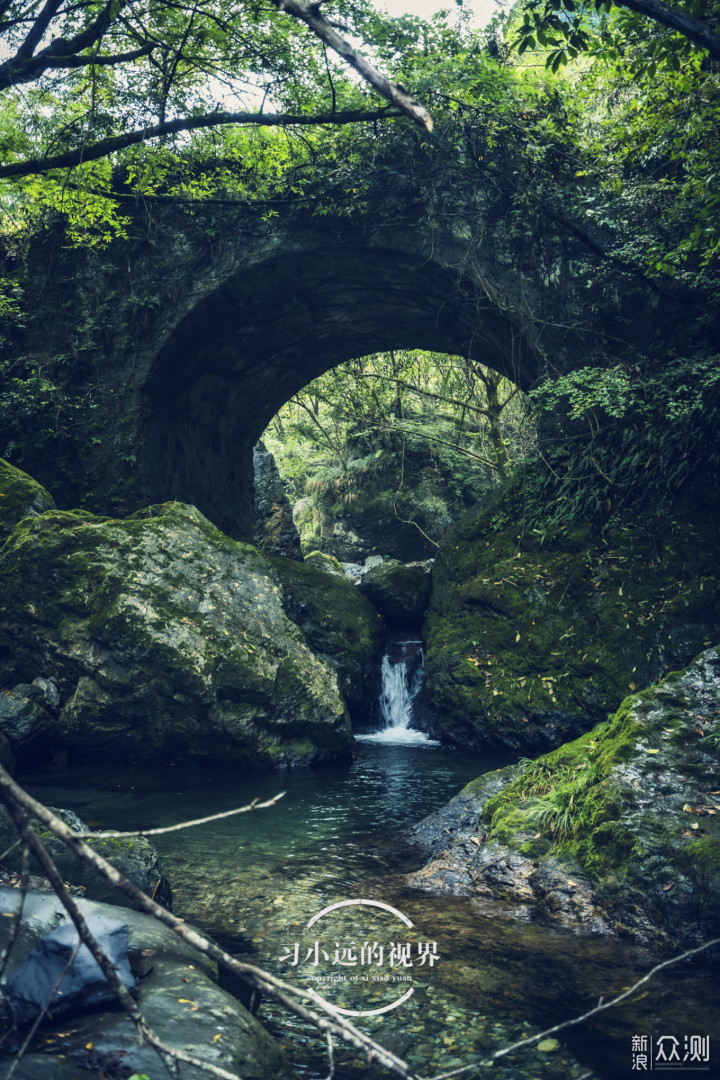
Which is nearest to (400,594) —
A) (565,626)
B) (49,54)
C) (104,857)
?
(565,626)

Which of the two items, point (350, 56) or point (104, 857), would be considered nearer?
point (350, 56)

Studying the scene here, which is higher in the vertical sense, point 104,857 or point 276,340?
point 276,340

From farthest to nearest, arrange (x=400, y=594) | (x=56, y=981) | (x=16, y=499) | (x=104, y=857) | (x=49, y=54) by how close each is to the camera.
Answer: (x=400, y=594) < (x=16, y=499) < (x=49, y=54) < (x=104, y=857) < (x=56, y=981)

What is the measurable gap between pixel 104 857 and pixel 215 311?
8850 millimetres

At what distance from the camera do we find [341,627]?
400 inches

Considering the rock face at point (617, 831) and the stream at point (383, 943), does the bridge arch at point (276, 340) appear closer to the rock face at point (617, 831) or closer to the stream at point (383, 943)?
the stream at point (383, 943)

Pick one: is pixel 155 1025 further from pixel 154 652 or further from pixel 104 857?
pixel 154 652

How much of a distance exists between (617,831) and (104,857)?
2.78 meters

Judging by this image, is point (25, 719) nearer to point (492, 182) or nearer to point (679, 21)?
point (679, 21)

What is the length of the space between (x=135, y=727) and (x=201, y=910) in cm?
346

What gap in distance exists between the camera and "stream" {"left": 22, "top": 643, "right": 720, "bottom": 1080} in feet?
8.96

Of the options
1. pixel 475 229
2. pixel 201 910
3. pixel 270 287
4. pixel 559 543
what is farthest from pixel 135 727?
pixel 475 229

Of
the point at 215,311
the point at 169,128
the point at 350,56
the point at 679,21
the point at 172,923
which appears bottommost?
the point at 172,923

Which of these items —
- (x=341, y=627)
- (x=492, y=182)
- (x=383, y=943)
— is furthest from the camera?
(x=341, y=627)
